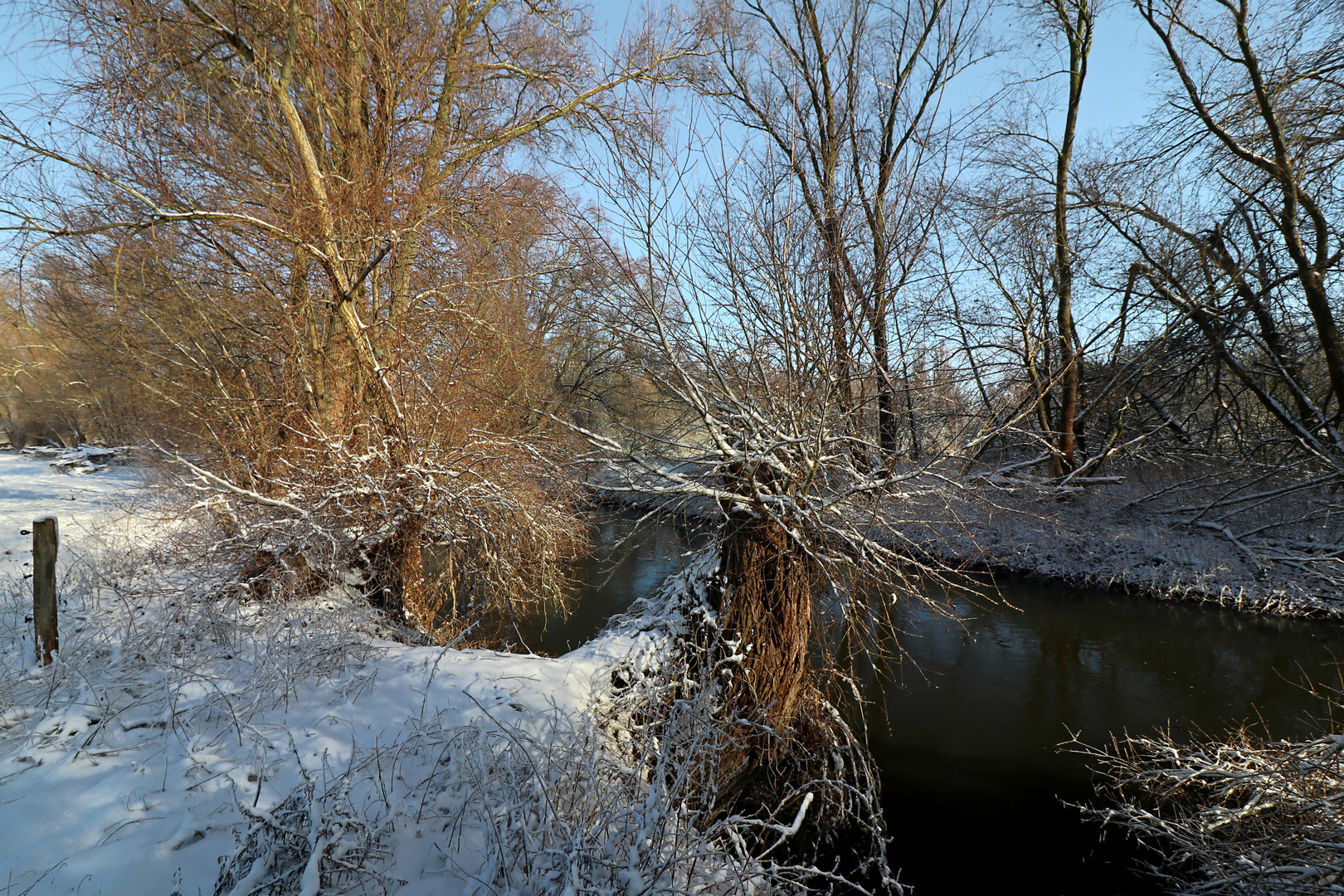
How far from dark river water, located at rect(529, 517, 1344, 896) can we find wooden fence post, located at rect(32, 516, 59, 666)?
14.3 feet

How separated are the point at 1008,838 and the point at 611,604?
20.7ft

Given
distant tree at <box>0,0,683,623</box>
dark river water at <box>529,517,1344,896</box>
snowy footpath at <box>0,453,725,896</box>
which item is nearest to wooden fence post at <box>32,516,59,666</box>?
snowy footpath at <box>0,453,725,896</box>

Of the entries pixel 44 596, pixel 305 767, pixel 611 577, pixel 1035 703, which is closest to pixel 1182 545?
pixel 1035 703

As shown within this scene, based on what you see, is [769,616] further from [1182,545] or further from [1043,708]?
[1182,545]

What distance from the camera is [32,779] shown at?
3.16 meters

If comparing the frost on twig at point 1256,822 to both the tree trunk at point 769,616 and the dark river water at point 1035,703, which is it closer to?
the dark river water at point 1035,703

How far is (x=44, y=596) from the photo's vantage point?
441 cm

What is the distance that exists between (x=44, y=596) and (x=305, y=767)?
2774 millimetres

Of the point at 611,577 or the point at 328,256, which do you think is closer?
the point at 328,256

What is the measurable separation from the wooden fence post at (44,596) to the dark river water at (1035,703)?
435 cm

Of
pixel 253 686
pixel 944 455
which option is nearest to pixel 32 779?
pixel 253 686

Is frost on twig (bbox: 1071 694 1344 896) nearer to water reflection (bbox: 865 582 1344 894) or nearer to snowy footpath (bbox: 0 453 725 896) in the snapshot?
water reflection (bbox: 865 582 1344 894)

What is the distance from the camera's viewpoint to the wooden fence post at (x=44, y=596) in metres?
4.40

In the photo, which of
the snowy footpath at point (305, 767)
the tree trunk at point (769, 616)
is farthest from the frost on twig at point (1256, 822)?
the snowy footpath at point (305, 767)
